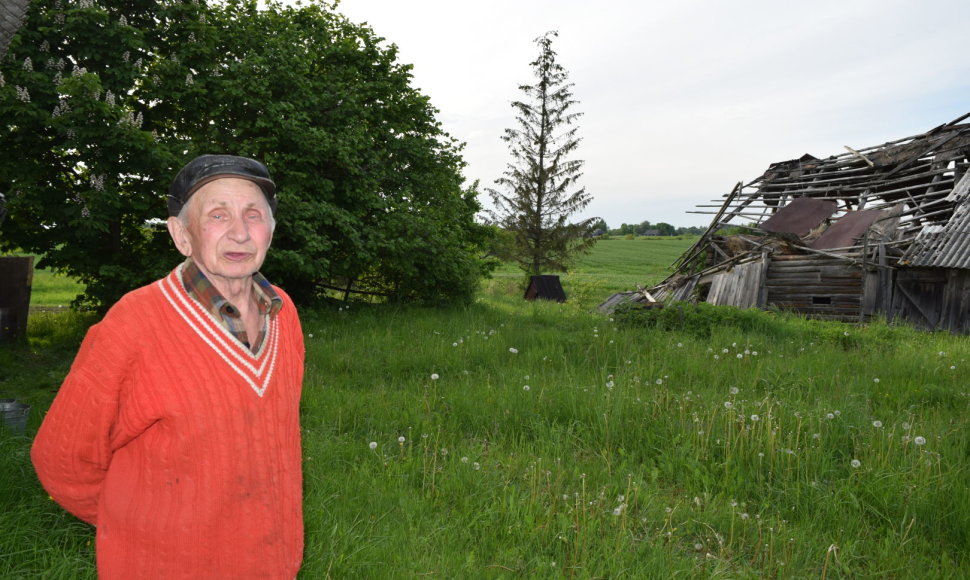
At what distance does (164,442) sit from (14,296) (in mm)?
11731

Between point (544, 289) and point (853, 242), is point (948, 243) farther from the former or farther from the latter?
point (544, 289)

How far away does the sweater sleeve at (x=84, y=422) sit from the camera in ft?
5.28

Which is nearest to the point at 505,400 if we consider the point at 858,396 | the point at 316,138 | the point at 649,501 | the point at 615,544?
the point at 649,501

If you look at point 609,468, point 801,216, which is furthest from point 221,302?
point 801,216

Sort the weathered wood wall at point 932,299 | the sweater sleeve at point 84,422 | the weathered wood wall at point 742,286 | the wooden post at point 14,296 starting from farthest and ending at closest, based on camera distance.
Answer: the weathered wood wall at point 742,286, the weathered wood wall at point 932,299, the wooden post at point 14,296, the sweater sleeve at point 84,422

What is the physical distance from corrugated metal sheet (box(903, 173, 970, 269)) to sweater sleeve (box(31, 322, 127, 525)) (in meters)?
17.2

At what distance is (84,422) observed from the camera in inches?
64.1

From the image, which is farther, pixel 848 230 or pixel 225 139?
pixel 848 230

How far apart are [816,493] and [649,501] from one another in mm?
1324

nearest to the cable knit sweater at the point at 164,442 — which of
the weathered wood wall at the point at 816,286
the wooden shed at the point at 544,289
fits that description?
the weathered wood wall at the point at 816,286

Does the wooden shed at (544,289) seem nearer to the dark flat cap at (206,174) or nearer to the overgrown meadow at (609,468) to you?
the overgrown meadow at (609,468)

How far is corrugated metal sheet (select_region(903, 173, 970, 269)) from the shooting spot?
13984mm

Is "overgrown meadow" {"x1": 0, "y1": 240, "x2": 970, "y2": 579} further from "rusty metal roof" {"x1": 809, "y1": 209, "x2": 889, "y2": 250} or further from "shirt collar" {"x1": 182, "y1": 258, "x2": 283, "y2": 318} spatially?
"rusty metal roof" {"x1": 809, "y1": 209, "x2": 889, "y2": 250}

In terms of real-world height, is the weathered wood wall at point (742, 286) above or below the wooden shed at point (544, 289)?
above
